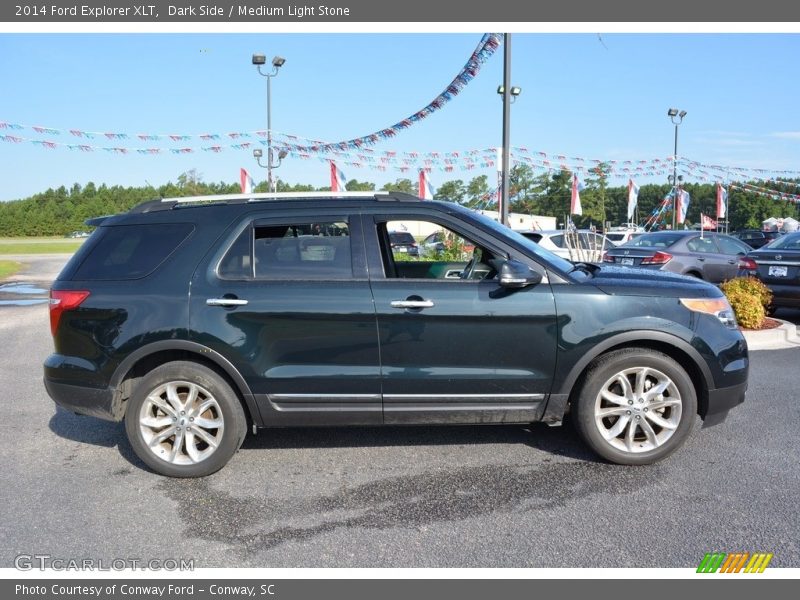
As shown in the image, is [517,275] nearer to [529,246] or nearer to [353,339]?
[529,246]

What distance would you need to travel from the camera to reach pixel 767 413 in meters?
5.63

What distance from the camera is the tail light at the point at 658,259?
1215 cm

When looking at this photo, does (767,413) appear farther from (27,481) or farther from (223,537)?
(27,481)

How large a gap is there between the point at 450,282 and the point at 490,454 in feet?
4.27

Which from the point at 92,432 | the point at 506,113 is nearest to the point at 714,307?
the point at 92,432

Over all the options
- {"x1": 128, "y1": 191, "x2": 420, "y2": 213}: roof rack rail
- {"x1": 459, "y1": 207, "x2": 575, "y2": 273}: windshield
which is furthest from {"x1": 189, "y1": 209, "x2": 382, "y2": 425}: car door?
{"x1": 459, "y1": 207, "x2": 575, "y2": 273}: windshield

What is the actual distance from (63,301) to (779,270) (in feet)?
33.3

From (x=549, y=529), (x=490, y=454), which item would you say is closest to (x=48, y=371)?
(x=490, y=454)

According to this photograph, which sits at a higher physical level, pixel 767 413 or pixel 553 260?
pixel 553 260

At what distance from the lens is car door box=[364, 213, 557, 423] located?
4.30 m

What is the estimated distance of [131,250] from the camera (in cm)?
452

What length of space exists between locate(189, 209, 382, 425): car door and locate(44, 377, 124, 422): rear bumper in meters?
0.74

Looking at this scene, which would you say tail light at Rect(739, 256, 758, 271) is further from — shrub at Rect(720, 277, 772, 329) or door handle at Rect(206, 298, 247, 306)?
door handle at Rect(206, 298, 247, 306)

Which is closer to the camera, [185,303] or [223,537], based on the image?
[223,537]
